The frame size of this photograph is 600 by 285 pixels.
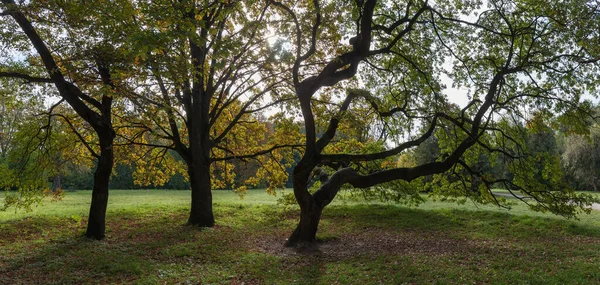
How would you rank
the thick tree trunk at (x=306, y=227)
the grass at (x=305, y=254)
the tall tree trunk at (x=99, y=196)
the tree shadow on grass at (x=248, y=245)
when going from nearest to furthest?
the grass at (x=305, y=254)
the tree shadow on grass at (x=248, y=245)
the tall tree trunk at (x=99, y=196)
the thick tree trunk at (x=306, y=227)

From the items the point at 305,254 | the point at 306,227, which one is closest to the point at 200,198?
the point at 306,227

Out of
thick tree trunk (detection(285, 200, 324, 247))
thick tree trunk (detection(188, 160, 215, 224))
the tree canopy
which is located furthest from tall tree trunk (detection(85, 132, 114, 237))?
thick tree trunk (detection(285, 200, 324, 247))

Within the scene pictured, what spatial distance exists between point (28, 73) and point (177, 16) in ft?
18.5

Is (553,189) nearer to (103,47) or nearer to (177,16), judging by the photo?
(177,16)

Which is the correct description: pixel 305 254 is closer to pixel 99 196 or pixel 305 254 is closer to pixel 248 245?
pixel 248 245

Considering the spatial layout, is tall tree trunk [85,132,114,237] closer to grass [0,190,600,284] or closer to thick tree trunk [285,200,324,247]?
grass [0,190,600,284]

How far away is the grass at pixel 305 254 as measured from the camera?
8688 mm

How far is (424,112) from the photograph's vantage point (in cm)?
1226

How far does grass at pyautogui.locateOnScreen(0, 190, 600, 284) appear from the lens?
342 inches

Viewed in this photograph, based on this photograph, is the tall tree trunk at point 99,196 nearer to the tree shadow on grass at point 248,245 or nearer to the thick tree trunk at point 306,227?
the tree shadow on grass at point 248,245

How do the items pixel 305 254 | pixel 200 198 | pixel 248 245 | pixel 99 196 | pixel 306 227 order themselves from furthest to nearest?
pixel 200 198, pixel 248 245, pixel 306 227, pixel 99 196, pixel 305 254

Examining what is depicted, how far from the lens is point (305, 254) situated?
11.5 metres

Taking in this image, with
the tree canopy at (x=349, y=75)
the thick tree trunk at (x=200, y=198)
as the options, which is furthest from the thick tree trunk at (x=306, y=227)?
the thick tree trunk at (x=200, y=198)

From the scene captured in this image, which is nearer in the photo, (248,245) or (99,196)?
(99,196)
